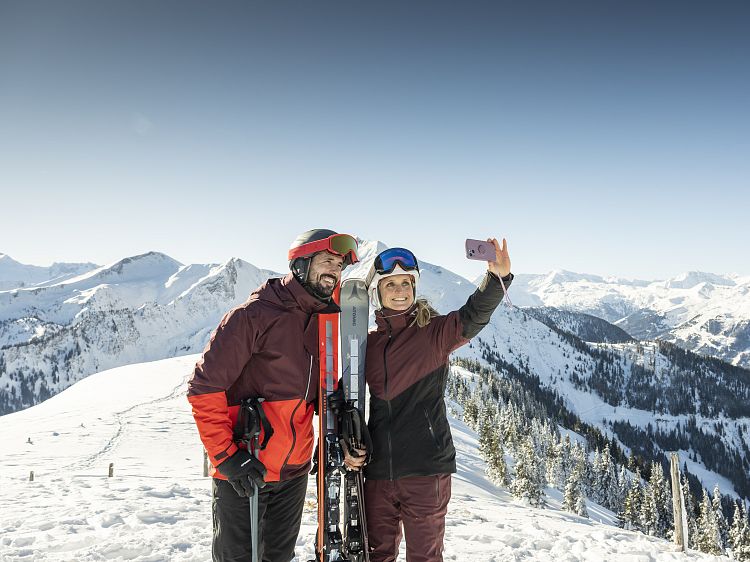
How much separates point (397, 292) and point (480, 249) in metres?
0.95

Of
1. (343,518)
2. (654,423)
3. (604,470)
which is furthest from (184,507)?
(654,423)

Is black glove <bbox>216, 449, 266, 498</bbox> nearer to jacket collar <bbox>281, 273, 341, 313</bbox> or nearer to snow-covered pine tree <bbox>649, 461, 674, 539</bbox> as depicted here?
jacket collar <bbox>281, 273, 341, 313</bbox>

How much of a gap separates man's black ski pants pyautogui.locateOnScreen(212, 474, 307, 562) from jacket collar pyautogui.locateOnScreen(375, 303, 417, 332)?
1.78 metres

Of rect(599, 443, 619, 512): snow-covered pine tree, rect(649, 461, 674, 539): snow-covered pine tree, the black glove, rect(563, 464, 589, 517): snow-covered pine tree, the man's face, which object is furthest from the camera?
rect(599, 443, 619, 512): snow-covered pine tree

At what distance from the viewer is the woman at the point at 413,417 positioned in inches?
170

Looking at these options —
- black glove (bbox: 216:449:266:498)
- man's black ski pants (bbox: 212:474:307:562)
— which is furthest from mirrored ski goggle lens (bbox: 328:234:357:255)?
man's black ski pants (bbox: 212:474:307:562)

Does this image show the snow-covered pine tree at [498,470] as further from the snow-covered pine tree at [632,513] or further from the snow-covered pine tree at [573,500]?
the snow-covered pine tree at [632,513]

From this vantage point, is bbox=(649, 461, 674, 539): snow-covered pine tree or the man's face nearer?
the man's face

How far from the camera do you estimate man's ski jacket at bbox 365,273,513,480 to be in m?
4.34

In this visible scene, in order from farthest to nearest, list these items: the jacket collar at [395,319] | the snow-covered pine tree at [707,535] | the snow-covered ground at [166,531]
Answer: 1. the snow-covered pine tree at [707,535]
2. the snow-covered ground at [166,531]
3. the jacket collar at [395,319]

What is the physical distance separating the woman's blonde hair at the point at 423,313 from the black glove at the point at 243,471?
1982 mm

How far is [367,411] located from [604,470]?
10033 centimetres

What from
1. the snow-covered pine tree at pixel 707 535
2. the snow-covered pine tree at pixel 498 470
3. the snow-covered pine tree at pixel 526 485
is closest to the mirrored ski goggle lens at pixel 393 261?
the snow-covered pine tree at pixel 526 485

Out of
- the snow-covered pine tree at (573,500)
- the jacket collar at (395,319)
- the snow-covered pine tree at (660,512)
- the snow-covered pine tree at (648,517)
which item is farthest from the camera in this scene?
the snow-covered pine tree at (660,512)
